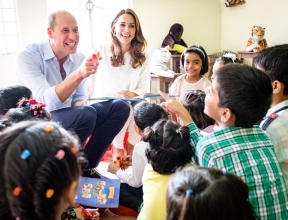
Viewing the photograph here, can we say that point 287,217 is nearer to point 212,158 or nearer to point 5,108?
point 212,158

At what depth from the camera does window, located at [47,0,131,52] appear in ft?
11.7

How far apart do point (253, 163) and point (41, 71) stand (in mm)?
1315

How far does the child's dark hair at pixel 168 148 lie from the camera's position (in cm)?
109

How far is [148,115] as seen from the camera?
144 cm

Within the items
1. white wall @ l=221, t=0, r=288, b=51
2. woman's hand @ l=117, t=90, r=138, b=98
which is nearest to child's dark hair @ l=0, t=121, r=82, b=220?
woman's hand @ l=117, t=90, r=138, b=98

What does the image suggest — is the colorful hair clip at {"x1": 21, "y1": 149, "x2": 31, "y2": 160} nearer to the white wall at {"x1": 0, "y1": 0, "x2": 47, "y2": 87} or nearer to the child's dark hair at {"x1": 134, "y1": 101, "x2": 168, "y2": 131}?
the child's dark hair at {"x1": 134, "y1": 101, "x2": 168, "y2": 131}

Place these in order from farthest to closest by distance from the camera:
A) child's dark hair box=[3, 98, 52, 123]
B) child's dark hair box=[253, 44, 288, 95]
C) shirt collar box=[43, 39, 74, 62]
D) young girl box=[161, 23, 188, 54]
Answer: young girl box=[161, 23, 188, 54] → shirt collar box=[43, 39, 74, 62] → child's dark hair box=[253, 44, 288, 95] → child's dark hair box=[3, 98, 52, 123]

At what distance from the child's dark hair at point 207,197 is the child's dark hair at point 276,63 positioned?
2.60 ft

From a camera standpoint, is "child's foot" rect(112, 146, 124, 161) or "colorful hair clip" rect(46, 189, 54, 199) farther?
"child's foot" rect(112, 146, 124, 161)

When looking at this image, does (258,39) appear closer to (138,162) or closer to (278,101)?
(278,101)

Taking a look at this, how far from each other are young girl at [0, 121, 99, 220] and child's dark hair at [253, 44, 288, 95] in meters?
1.04

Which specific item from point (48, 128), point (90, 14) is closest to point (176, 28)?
point (90, 14)

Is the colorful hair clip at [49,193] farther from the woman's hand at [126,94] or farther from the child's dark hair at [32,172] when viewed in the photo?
the woman's hand at [126,94]

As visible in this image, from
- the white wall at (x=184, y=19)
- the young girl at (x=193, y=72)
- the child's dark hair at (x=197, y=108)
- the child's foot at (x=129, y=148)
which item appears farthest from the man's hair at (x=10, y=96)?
the white wall at (x=184, y=19)
